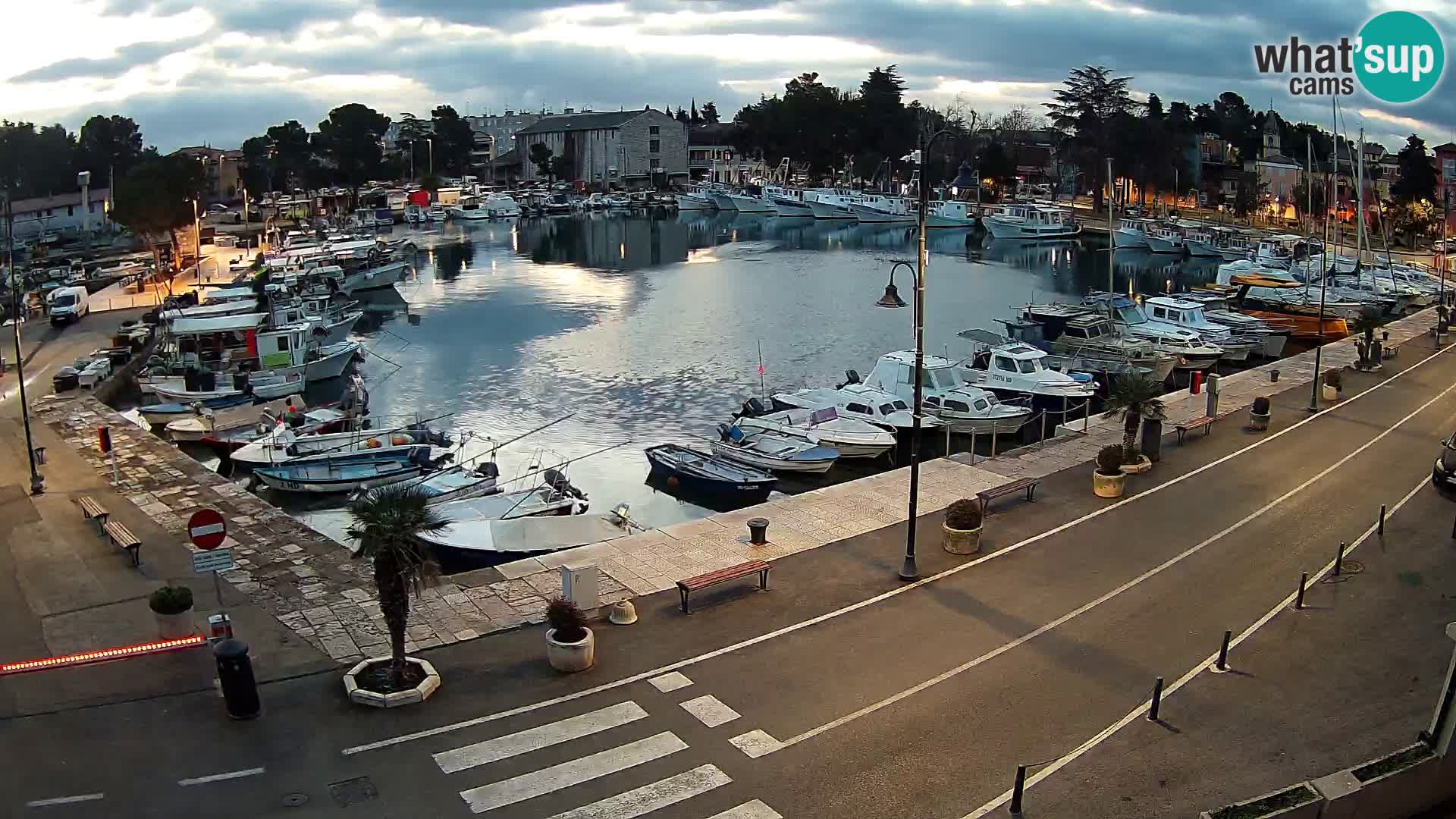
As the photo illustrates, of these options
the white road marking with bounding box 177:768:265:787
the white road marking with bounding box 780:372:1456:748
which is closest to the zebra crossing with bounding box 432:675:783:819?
the white road marking with bounding box 780:372:1456:748

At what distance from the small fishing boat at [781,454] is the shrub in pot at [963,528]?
37.8 feet

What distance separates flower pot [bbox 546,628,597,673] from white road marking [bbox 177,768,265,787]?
4180 millimetres

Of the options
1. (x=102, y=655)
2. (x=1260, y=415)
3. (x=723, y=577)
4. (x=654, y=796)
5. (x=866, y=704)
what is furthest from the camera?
(x=1260, y=415)

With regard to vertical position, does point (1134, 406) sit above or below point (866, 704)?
above

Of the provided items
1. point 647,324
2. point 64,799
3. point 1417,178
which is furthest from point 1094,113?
point 64,799

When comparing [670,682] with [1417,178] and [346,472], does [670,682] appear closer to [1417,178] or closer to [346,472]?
[346,472]

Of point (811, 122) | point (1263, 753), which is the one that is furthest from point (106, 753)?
point (811, 122)

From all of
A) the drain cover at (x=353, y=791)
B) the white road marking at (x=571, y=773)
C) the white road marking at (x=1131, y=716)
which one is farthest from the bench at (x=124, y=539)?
the white road marking at (x=1131, y=716)

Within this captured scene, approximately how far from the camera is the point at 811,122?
166m

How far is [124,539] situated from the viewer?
Result: 2133 cm

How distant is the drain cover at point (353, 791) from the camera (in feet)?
41.9

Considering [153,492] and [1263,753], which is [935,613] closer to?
[1263,753]

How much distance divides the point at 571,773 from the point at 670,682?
8.94 ft

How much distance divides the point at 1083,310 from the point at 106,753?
4852 cm
